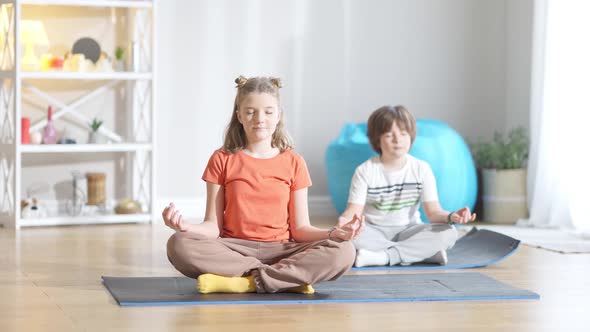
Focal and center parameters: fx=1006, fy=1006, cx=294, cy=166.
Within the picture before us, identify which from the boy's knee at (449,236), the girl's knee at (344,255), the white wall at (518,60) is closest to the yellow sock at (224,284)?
the girl's knee at (344,255)

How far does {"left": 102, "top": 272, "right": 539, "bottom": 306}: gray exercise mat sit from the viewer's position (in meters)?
2.88

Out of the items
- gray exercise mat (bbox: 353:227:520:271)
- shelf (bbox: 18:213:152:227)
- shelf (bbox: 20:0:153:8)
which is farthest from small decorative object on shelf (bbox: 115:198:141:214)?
gray exercise mat (bbox: 353:227:520:271)

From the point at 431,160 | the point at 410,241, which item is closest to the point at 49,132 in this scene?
the point at 431,160

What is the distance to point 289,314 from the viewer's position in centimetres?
271

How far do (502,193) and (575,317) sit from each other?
264 centimetres

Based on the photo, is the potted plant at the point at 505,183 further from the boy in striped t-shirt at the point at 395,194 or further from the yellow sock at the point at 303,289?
the yellow sock at the point at 303,289

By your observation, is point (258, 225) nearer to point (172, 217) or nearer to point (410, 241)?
point (172, 217)

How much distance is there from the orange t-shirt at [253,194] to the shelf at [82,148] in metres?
1.86

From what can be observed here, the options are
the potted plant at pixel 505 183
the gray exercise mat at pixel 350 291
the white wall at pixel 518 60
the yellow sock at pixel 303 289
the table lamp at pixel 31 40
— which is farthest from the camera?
the white wall at pixel 518 60

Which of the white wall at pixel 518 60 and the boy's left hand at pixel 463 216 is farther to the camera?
the white wall at pixel 518 60

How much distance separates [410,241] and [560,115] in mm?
1718

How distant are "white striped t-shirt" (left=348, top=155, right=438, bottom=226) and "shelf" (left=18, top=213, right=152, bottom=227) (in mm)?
1578

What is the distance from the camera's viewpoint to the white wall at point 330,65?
5.38 metres

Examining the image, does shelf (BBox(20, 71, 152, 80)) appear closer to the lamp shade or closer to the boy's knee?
the lamp shade
